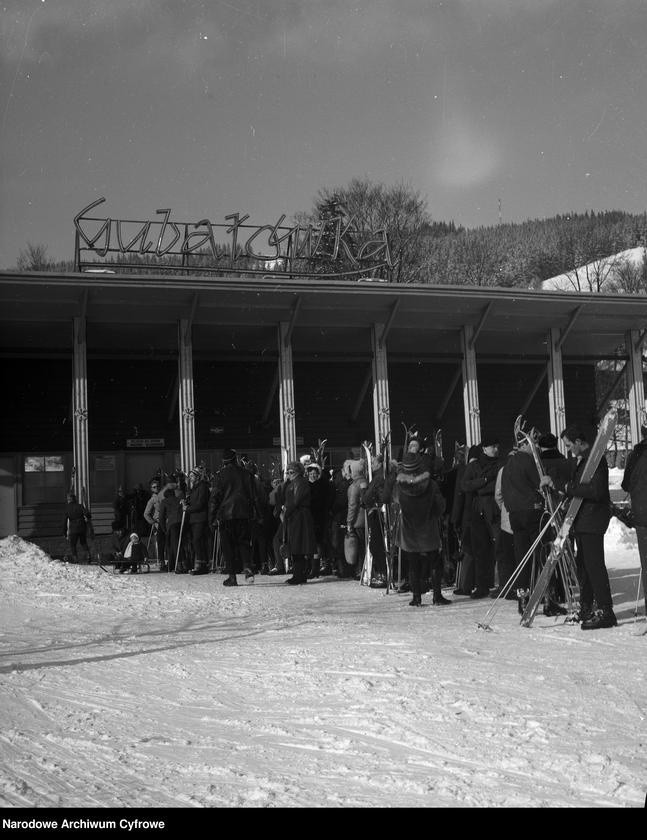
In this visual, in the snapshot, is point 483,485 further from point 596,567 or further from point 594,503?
point 596,567

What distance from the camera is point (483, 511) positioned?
1197 cm

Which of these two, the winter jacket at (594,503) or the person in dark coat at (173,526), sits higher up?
the winter jacket at (594,503)

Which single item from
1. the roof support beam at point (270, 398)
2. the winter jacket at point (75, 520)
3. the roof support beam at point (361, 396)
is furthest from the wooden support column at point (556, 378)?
the winter jacket at point (75, 520)

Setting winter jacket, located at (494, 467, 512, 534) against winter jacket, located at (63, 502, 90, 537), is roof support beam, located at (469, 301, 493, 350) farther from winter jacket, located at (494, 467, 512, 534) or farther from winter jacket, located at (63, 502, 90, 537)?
winter jacket, located at (494, 467, 512, 534)

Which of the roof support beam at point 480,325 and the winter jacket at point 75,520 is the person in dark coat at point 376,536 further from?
the roof support beam at point 480,325

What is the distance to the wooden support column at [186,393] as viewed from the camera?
2667 centimetres

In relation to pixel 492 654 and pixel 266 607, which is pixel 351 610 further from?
pixel 492 654

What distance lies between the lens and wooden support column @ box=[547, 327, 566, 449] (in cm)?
3031

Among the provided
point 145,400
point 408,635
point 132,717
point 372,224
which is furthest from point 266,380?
point 132,717

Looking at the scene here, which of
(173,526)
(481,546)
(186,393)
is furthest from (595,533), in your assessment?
(186,393)

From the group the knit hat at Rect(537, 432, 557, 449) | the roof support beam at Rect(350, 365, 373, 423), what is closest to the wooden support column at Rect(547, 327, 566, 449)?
the roof support beam at Rect(350, 365, 373, 423)

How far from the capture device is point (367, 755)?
4922 millimetres

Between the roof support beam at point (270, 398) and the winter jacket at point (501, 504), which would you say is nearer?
the winter jacket at point (501, 504)

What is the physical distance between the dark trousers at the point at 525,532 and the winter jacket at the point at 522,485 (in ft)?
0.18
